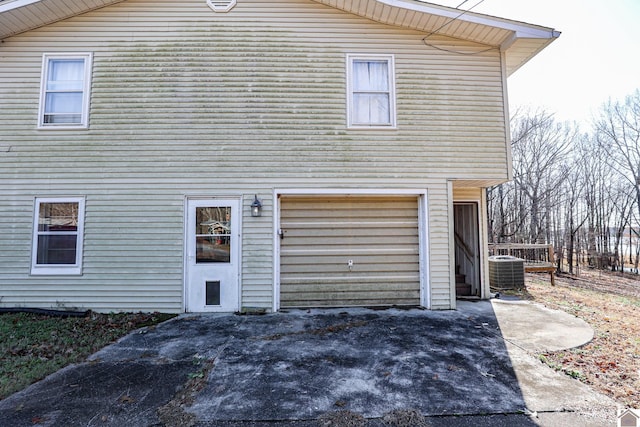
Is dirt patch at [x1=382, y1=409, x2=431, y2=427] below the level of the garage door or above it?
below

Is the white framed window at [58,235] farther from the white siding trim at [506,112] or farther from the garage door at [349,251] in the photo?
the white siding trim at [506,112]

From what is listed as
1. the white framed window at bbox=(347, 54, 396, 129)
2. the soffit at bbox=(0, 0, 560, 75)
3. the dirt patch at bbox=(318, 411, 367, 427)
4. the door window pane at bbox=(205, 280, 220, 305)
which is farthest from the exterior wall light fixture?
the soffit at bbox=(0, 0, 560, 75)

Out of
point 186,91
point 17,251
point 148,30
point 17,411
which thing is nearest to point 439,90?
point 186,91

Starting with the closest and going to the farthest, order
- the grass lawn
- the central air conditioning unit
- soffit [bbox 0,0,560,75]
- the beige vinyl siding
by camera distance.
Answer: the grass lawn < soffit [bbox 0,0,560,75] < the beige vinyl siding < the central air conditioning unit

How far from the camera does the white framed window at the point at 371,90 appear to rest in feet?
21.8

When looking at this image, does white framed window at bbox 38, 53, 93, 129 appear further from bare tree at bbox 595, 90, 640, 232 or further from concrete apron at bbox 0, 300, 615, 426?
bare tree at bbox 595, 90, 640, 232

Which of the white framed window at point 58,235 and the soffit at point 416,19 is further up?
the soffit at point 416,19

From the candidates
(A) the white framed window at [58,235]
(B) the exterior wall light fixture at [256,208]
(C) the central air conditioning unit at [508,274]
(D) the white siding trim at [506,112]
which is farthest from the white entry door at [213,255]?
(C) the central air conditioning unit at [508,274]

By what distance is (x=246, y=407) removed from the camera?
2.97 m

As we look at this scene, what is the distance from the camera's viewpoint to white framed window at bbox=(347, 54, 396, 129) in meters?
6.64

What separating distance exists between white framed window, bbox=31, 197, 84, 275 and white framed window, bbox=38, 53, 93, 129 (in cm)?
158

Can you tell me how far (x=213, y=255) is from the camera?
6.37 meters

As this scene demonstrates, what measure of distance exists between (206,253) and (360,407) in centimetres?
437

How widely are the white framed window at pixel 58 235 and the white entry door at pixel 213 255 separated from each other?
2.09m
